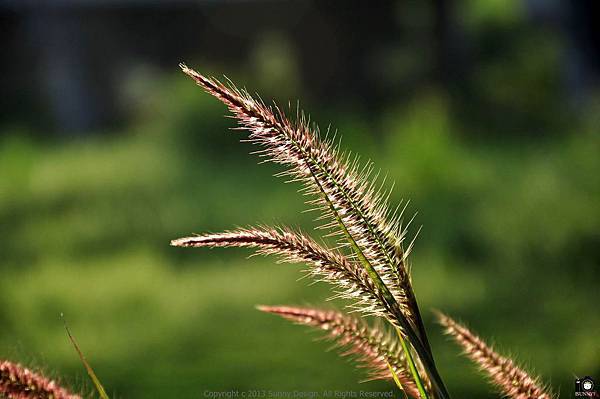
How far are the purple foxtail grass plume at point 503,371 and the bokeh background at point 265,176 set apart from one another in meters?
0.13

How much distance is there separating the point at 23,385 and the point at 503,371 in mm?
358

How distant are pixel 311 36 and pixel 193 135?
2.17 m

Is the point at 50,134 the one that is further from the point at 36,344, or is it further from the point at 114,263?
the point at 36,344

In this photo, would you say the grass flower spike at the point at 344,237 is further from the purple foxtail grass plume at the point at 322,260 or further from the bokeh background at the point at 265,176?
the bokeh background at the point at 265,176

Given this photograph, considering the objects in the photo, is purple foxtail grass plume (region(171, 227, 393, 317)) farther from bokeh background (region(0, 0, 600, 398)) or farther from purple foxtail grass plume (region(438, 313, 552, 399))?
bokeh background (region(0, 0, 600, 398))

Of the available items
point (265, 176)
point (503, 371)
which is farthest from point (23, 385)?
point (265, 176)

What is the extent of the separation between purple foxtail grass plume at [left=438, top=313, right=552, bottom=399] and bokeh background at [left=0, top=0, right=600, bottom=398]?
13cm

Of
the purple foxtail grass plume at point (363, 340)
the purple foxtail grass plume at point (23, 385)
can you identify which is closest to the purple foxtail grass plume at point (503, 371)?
the purple foxtail grass plume at point (363, 340)

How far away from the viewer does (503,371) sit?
2.25 ft

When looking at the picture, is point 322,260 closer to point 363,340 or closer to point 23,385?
point 363,340

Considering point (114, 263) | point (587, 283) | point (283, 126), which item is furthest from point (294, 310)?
point (114, 263)

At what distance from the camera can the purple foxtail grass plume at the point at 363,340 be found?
696 mm

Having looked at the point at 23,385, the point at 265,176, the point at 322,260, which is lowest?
the point at 265,176

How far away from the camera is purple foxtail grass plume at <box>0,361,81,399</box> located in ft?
1.98
